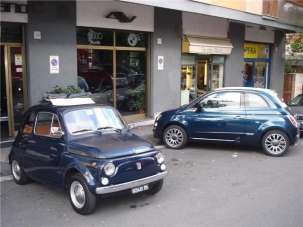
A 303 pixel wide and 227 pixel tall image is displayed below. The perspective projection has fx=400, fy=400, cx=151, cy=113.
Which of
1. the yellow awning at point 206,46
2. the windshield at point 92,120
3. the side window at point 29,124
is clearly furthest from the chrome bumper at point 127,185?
the yellow awning at point 206,46

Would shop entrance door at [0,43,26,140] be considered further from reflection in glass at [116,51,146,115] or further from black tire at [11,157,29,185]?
reflection in glass at [116,51,146,115]

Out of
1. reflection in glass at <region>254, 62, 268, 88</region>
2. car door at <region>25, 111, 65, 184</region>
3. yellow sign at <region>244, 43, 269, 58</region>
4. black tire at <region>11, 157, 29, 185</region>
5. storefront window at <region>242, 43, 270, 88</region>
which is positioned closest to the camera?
car door at <region>25, 111, 65, 184</region>

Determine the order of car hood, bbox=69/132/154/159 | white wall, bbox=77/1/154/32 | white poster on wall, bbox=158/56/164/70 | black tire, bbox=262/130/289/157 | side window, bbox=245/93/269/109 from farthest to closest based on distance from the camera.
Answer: white poster on wall, bbox=158/56/164/70, white wall, bbox=77/1/154/32, side window, bbox=245/93/269/109, black tire, bbox=262/130/289/157, car hood, bbox=69/132/154/159

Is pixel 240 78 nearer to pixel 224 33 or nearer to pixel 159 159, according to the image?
pixel 224 33

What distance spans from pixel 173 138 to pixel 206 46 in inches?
284

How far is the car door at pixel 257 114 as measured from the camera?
9.59 m

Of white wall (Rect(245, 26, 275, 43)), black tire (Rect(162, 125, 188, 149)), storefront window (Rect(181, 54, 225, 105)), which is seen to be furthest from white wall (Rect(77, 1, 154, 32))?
white wall (Rect(245, 26, 275, 43))

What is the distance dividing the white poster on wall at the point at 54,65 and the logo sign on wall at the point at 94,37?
63.5 inches

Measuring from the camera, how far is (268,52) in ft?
75.0

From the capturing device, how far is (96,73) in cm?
1289

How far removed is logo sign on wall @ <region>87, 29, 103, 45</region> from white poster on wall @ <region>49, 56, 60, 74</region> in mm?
1614

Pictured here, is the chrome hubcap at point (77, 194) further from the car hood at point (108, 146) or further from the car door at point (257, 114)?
the car door at point (257, 114)

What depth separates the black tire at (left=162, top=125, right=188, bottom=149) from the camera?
10.2m

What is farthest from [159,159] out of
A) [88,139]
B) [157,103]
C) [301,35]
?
[301,35]
